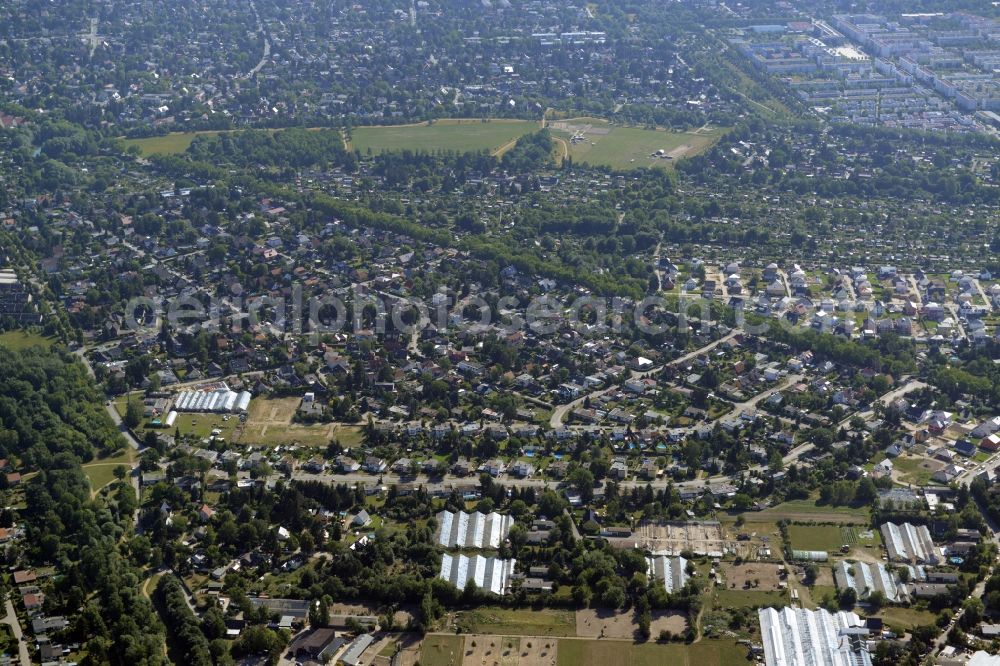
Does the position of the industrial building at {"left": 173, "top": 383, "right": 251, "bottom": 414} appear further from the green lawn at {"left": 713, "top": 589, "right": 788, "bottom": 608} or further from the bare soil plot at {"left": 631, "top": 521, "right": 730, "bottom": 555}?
the green lawn at {"left": 713, "top": 589, "right": 788, "bottom": 608}

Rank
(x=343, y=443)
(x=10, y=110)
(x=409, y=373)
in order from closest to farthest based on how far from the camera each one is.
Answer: (x=343, y=443) < (x=409, y=373) < (x=10, y=110)

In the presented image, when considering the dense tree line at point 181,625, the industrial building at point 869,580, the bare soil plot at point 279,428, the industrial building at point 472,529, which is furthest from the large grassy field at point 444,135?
the industrial building at point 869,580

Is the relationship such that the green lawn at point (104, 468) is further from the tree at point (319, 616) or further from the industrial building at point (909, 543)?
the industrial building at point (909, 543)

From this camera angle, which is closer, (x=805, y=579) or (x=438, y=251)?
(x=805, y=579)

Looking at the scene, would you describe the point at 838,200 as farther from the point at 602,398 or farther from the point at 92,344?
the point at 92,344

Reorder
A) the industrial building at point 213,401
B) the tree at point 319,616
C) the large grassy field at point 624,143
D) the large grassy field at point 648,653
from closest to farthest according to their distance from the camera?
1. the large grassy field at point 648,653
2. the tree at point 319,616
3. the industrial building at point 213,401
4. the large grassy field at point 624,143

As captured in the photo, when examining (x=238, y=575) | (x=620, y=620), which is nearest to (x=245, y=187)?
(x=238, y=575)
